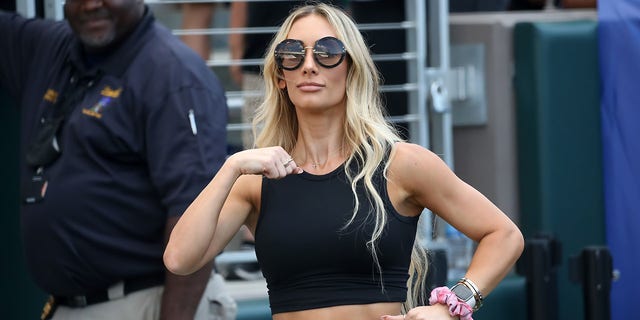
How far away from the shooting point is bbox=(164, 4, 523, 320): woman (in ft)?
10.8

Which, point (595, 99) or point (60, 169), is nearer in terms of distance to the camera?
point (60, 169)

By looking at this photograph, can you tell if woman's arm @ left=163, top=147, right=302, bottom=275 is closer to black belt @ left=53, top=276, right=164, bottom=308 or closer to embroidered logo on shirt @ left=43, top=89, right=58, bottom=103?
black belt @ left=53, top=276, right=164, bottom=308

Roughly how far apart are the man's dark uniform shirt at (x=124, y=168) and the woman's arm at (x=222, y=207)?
995mm

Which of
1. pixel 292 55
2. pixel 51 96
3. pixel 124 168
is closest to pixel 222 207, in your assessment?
pixel 292 55

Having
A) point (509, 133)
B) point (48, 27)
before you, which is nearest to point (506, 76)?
point (509, 133)

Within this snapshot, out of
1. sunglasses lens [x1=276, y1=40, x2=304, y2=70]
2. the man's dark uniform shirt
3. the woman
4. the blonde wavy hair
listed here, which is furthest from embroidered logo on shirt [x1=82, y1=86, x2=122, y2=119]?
sunglasses lens [x1=276, y1=40, x2=304, y2=70]

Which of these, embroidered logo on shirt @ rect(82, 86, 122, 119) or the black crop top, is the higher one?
embroidered logo on shirt @ rect(82, 86, 122, 119)

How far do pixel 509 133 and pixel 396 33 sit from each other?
81cm

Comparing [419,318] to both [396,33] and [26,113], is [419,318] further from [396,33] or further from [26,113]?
[396,33]

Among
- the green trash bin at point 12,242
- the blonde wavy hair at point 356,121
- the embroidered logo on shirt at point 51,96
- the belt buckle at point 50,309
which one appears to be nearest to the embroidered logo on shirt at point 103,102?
the embroidered logo on shirt at point 51,96

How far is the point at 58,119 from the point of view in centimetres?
466

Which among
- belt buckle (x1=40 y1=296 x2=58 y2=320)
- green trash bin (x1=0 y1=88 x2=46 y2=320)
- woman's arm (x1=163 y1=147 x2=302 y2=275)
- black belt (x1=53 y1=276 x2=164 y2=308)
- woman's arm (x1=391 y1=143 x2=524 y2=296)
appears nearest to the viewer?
woman's arm (x1=163 y1=147 x2=302 y2=275)

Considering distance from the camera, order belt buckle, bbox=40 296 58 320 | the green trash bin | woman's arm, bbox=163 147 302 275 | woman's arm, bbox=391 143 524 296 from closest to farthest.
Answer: woman's arm, bbox=163 147 302 275 < woman's arm, bbox=391 143 524 296 < belt buckle, bbox=40 296 58 320 < the green trash bin

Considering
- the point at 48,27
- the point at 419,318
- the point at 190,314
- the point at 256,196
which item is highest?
the point at 48,27
